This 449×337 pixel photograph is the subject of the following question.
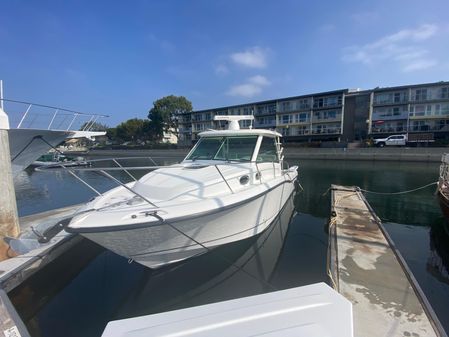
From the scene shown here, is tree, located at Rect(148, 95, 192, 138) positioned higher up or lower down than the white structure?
higher up

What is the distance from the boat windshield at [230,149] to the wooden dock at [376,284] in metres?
2.99

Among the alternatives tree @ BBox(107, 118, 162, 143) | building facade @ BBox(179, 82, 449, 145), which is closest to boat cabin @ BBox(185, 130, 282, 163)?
building facade @ BBox(179, 82, 449, 145)

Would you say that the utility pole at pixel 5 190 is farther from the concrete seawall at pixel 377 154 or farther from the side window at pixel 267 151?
the concrete seawall at pixel 377 154

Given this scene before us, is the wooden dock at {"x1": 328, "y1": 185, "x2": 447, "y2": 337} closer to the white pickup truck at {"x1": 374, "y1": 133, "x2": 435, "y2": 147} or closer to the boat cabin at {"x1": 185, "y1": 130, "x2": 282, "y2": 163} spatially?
the boat cabin at {"x1": 185, "y1": 130, "x2": 282, "y2": 163}

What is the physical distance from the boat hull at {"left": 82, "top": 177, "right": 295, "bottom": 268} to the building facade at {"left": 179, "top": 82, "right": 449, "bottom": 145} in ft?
83.1

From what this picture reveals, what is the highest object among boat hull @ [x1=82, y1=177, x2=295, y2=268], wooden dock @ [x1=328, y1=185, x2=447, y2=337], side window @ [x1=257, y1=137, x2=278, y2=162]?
side window @ [x1=257, y1=137, x2=278, y2=162]

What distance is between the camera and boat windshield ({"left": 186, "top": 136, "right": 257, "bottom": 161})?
20.6ft

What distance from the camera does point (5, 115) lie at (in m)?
5.14

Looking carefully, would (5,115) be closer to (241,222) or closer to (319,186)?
(241,222)

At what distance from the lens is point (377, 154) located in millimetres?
27812

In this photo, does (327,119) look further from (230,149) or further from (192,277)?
(192,277)

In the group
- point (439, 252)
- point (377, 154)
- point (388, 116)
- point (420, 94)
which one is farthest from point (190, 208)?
point (420, 94)

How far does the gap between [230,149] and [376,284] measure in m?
4.28

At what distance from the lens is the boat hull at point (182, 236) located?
3.66 meters
